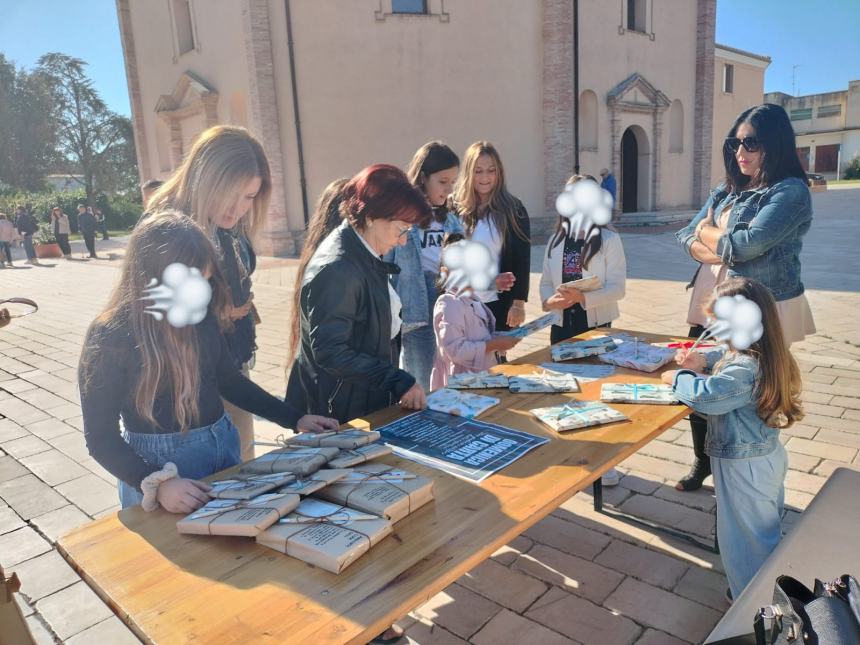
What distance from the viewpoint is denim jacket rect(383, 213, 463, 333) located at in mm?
3240

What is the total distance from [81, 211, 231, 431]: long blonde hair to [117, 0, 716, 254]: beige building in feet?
43.1

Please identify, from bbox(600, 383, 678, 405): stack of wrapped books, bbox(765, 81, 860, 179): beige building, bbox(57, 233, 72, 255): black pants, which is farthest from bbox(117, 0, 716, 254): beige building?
bbox(765, 81, 860, 179): beige building

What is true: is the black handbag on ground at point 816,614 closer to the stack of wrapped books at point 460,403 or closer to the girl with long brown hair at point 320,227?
the stack of wrapped books at point 460,403

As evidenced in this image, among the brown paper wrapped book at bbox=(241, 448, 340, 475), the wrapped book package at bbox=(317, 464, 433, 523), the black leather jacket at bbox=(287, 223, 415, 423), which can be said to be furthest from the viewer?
the black leather jacket at bbox=(287, 223, 415, 423)

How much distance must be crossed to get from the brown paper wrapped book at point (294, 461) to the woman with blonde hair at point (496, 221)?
79.8 inches

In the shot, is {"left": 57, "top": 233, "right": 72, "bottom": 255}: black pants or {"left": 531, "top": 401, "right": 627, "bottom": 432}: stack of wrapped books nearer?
{"left": 531, "top": 401, "right": 627, "bottom": 432}: stack of wrapped books

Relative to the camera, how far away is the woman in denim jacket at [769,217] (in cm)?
266

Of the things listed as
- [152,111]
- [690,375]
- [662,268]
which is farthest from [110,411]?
[152,111]

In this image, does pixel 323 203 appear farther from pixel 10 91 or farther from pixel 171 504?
pixel 10 91

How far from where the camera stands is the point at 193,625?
1.15m

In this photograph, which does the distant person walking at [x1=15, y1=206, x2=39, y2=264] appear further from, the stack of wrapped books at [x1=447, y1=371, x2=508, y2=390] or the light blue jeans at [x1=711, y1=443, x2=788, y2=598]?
the light blue jeans at [x1=711, y1=443, x2=788, y2=598]

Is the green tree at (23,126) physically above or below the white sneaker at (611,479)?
above

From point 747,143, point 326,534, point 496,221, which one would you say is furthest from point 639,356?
point 326,534

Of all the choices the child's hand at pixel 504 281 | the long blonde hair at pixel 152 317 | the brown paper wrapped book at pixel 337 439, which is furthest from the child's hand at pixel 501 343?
the long blonde hair at pixel 152 317
